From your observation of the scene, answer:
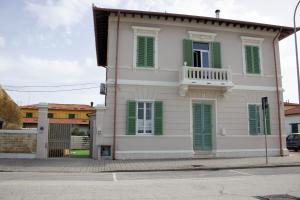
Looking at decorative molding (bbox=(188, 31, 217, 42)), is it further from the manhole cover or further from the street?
the manhole cover

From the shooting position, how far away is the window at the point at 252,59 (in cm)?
1906

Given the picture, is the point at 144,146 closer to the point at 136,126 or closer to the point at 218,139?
the point at 136,126

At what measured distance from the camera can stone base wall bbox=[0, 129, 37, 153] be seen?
15.9 meters

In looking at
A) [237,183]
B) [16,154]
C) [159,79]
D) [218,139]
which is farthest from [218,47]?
[16,154]

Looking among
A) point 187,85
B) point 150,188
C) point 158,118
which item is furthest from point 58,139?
point 150,188

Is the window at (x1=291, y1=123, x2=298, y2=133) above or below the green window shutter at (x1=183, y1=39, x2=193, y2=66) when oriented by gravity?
below

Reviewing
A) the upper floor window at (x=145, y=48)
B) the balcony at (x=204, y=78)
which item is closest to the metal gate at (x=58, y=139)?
the upper floor window at (x=145, y=48)

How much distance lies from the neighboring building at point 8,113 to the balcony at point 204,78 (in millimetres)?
13210

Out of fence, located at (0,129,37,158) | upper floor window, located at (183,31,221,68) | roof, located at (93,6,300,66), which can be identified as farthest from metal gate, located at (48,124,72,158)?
upper floor window, located at (183,31,221,68)

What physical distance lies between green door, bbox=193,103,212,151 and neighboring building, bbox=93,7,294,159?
2.2 inches

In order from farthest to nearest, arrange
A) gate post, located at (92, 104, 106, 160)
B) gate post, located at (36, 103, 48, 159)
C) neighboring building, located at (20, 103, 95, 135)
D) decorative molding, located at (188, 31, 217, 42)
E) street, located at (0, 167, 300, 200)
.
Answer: neighboring building, located at (20, 103, 95, 135) < decorative molding, located at (188, 31, 217, 42) < gate post, located at (92, 104, 106, 160) < gate post, located at (36, 103, 48, 159) < street, located at (0, 167, 300, 200)

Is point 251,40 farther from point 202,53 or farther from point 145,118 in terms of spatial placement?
point 145,118

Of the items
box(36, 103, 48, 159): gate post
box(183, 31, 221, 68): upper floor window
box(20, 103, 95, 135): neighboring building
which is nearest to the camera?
box(36, 103, 48, 159): gate post

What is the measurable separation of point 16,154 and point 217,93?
447 inches
